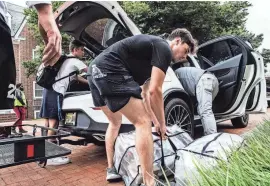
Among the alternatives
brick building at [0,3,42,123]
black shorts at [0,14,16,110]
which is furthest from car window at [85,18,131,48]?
brick building at [0,3,42,123]

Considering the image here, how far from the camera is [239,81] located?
4879mm

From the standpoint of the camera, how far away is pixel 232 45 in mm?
5352

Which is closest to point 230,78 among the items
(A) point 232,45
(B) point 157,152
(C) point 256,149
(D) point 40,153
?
(A) point 232,45

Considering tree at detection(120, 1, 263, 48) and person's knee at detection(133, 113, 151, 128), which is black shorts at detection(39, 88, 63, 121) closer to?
person's knee at detection(133, 113, 151, 128)

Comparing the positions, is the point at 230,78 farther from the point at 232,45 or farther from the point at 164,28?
the point at 164,28

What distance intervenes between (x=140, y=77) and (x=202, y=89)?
174 cm

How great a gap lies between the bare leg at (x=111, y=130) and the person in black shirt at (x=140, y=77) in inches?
17.0

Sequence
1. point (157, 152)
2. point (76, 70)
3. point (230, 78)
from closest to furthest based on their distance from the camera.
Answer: point (157, 152) < point (76, 70) < point (230, 78)

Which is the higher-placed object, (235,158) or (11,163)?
(235,158)

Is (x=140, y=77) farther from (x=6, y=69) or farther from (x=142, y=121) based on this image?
(x=6, y=69)

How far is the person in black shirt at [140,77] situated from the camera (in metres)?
2.34

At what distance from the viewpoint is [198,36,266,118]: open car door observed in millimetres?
4859

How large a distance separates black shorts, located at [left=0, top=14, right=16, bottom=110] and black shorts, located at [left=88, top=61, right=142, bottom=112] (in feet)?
3.30

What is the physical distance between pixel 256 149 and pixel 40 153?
1.35m
